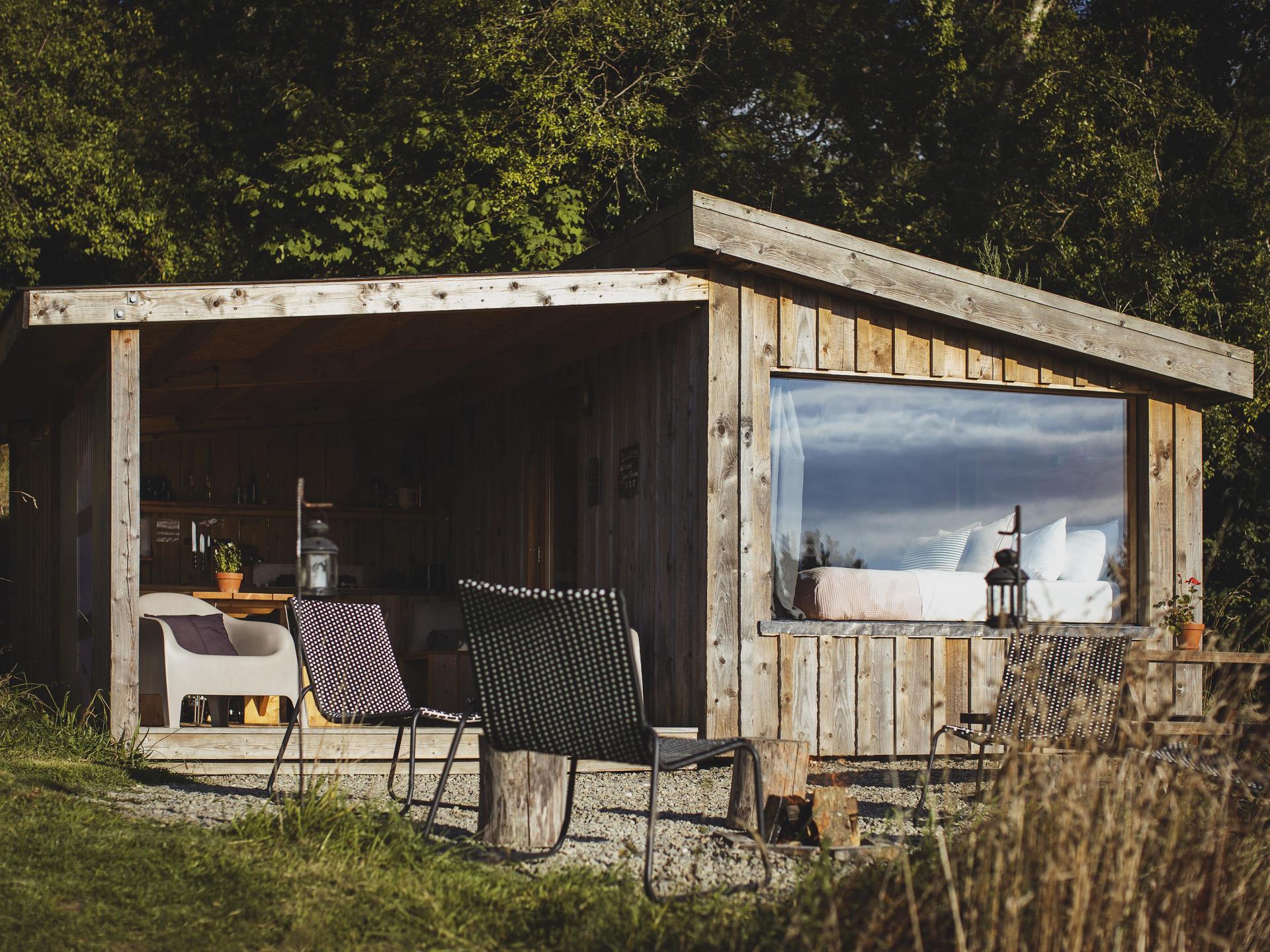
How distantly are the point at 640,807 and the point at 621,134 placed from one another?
32.6 ft

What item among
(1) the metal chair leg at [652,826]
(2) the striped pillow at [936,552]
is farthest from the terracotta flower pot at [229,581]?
(1) the metal chair leg at [652,826]

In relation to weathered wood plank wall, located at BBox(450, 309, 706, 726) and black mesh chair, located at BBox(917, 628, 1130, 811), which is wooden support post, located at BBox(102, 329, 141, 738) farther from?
black mesh chair, located at BBox(917, 628, 1130, 811)

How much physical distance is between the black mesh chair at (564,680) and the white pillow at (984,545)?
352 cm

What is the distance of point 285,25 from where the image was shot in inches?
659

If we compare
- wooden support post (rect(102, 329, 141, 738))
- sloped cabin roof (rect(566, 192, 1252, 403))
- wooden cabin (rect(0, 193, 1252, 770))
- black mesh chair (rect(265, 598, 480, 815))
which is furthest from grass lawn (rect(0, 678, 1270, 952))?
sloped cabin roof (rect(566, 192, 1252, 403))

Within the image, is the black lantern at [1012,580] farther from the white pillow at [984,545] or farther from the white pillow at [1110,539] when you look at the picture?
the white pillow at [1110,539]

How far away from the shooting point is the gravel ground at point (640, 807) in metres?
4.50

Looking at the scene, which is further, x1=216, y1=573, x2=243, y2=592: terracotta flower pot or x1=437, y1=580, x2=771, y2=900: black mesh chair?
x1=216, y1=573, x2=243, y2=592: terracotta flower pot

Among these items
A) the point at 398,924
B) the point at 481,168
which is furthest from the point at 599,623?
the point at 481,168

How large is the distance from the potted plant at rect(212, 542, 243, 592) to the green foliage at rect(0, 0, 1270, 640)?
484 centimetres

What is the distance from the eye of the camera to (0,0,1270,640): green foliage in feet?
46.4

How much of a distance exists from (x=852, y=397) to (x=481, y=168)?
8316mm

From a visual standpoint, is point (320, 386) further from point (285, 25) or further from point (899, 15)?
point (899, 15)

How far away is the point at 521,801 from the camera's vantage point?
15.3ft
